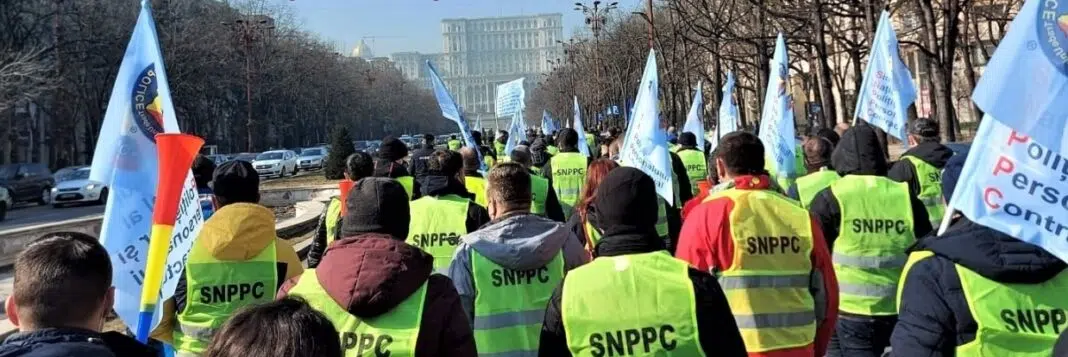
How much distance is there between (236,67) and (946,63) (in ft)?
152

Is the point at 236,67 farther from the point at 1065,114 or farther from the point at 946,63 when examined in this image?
the point at 1065,114

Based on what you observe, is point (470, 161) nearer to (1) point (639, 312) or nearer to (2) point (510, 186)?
(2) point (510, 186)

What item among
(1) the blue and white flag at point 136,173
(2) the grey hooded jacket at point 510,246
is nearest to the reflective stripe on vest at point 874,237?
(2) the grey hooded jacket at point 510,246

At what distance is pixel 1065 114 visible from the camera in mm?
2938

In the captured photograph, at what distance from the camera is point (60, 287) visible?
8.65 ft

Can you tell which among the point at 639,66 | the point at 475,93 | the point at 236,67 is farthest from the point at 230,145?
the point at 475,93

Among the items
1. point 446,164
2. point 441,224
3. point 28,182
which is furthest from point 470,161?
point 28,182

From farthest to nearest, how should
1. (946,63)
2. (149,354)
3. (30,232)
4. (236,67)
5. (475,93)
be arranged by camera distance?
1. (475,93)
2. (236,67)
3. (946,63)
4. (30,232)
5. (149,354)

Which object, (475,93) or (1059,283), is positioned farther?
(475,93)

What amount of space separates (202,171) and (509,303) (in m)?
2.32

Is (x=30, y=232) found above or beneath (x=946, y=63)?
beneath

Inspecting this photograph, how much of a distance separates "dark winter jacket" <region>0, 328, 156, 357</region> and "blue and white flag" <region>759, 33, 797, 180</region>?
5782 millimetres

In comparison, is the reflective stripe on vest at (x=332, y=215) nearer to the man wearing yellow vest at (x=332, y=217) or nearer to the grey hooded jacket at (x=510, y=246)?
the man wearing yellow vest at (x=332, y=217)

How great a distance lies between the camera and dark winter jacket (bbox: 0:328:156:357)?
239 cm
